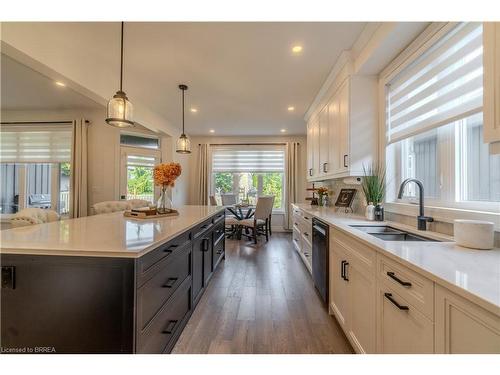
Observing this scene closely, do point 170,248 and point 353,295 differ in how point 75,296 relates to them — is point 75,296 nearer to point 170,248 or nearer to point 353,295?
point 170,248

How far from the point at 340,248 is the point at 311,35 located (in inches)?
79.9

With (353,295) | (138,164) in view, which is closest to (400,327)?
(353,295)

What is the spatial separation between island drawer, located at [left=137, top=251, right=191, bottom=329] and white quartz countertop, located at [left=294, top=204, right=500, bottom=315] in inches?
49.9

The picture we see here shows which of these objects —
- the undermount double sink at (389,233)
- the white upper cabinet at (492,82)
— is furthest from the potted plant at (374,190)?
the white upper cabinet at (492,82)

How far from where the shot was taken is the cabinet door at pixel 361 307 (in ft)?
4.23

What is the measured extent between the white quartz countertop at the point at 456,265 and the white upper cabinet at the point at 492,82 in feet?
1.76

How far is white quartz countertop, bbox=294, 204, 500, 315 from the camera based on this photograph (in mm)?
657

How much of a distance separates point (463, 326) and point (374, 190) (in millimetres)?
1702

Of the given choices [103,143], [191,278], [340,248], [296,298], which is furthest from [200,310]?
[103,143]

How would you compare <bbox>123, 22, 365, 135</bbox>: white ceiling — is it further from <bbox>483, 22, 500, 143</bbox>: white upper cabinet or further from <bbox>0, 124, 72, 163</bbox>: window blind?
<bbox>0, 124, 72, 163</bbox>: window blind

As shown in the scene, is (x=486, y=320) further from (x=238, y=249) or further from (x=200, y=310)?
(x=238, y=249)

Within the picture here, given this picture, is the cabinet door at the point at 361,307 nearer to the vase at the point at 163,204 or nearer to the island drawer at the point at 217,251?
the island drawer at the point at 217,251

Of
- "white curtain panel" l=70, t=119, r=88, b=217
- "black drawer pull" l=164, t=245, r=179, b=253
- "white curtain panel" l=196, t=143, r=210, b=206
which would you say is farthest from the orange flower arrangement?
"white curtain panel" l=196, t=143, r=210, b=206

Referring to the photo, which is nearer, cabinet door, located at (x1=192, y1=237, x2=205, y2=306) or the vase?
cabinet door, located at (x1=192, y1=237, x2=205, y2=306)
